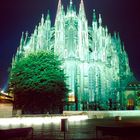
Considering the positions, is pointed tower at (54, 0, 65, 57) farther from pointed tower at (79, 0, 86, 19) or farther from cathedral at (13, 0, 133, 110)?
pointed tower at (79, 0, 86, 19)

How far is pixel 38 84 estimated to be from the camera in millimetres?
40625

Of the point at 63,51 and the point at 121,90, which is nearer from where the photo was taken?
the point at 63,51

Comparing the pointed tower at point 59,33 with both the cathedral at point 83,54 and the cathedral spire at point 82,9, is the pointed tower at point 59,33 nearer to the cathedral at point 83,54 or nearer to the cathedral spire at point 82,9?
the cathedral at point 83,54

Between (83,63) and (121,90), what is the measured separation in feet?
48.1

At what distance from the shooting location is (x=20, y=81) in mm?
41781

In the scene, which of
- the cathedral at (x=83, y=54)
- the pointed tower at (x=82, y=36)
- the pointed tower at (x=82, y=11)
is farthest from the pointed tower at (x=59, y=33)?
the pointed tower at (x=82, y=11)

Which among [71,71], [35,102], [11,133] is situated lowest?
[11,133]

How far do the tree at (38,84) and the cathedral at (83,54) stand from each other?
19490 mm

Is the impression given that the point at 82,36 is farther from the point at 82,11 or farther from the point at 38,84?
the point at 38,84

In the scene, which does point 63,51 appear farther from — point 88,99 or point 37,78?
point 37,78

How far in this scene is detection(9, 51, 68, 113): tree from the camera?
4041 cm

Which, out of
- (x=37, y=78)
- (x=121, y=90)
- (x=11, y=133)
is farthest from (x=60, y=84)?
(x=121, y=90)

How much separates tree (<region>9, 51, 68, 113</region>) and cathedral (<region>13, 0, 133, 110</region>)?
19.5 meters

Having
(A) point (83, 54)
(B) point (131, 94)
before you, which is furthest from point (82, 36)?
(B) point (131, 94)
